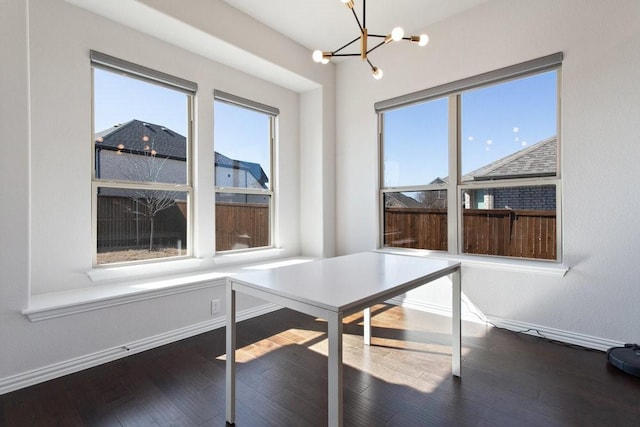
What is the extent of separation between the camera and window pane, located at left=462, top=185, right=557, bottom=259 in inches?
111

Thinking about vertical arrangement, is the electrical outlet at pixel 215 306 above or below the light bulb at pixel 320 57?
below

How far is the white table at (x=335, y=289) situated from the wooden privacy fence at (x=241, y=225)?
171cm

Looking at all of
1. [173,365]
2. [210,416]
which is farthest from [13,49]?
[210,416]

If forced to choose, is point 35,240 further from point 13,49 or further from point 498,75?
point 498,75

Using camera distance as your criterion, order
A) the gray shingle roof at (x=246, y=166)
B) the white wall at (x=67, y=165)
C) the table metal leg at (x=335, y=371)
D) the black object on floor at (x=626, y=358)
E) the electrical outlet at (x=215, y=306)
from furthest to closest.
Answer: the gray shingle roof at (x=246, y=166) < the electrical outlet at (x=215, y=306) < the black object on floor at (x=626, y=358) < the white wall at (x=67, y=165) < the table metal leg at (x=335, y=371)

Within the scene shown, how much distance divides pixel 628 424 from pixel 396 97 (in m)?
3.22

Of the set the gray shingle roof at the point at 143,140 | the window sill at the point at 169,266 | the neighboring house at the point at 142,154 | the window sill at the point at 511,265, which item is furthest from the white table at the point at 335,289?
the gray shingle roof at the point at 143,140

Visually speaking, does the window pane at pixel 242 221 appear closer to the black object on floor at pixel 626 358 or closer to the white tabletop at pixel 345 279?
the white tabletop at pixel 345 279

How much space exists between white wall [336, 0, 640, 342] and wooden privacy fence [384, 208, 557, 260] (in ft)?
0.70

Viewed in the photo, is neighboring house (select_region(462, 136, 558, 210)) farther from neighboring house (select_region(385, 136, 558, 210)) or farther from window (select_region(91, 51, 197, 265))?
window (select_region(91, 51, 197, 265))

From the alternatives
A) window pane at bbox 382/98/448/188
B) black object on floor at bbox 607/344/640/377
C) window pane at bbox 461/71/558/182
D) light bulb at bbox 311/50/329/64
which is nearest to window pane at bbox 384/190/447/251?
window pane at bbox 382/98/448/188

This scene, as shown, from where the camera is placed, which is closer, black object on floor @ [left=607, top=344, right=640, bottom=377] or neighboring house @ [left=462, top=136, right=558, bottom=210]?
black object on floor @ [left=607, top=344, right=640, bottom=377]

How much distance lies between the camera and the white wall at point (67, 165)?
1968mm

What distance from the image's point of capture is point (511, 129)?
9.76 ft
